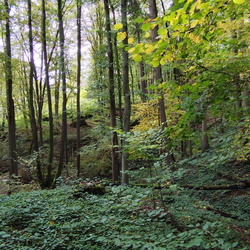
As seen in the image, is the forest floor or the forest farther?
the forest floor

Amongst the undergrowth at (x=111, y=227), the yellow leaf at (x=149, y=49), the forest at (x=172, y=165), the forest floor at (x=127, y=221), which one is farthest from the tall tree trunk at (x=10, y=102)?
the yellow leaf at (x=149, y=49)

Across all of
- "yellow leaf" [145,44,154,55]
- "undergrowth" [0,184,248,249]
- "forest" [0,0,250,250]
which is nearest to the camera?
"yellow leaf" [145,44,154,55]

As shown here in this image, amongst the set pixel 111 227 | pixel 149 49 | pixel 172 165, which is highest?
pixel 149 49

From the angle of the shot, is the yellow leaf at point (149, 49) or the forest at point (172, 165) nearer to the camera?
the yellow leaf at point (149, 49)

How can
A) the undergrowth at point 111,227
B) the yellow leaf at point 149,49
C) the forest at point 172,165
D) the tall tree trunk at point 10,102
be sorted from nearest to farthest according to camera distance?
the yellow leaf at point 149,49, the forest at point 172,165, the undergrowth at point 111,227, the tall tree trunk at point 10,102

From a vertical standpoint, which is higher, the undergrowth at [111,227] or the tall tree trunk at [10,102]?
the tall tree trunk at [10,102]

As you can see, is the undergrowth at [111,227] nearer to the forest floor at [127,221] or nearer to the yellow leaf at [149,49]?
the forest floor at [127,221]

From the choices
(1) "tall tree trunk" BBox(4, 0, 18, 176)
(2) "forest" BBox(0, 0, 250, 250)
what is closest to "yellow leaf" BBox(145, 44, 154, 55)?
(2) "forest" BBox(0, 0, 250, 250)

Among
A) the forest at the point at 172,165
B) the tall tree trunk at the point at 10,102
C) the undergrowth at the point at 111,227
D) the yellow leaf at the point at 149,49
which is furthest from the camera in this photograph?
the tall tree trunk at the point at 10,102

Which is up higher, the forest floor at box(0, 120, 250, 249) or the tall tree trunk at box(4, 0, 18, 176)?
the tall tree trunk at box(4, 0, 18, 176)

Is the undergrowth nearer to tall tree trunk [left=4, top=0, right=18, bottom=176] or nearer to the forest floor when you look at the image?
the forest floor

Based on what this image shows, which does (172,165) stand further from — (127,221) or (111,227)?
(111,227)

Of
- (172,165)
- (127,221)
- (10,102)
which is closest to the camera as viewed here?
(127,221)

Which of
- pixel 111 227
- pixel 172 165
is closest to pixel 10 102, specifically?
pixel 111 227
